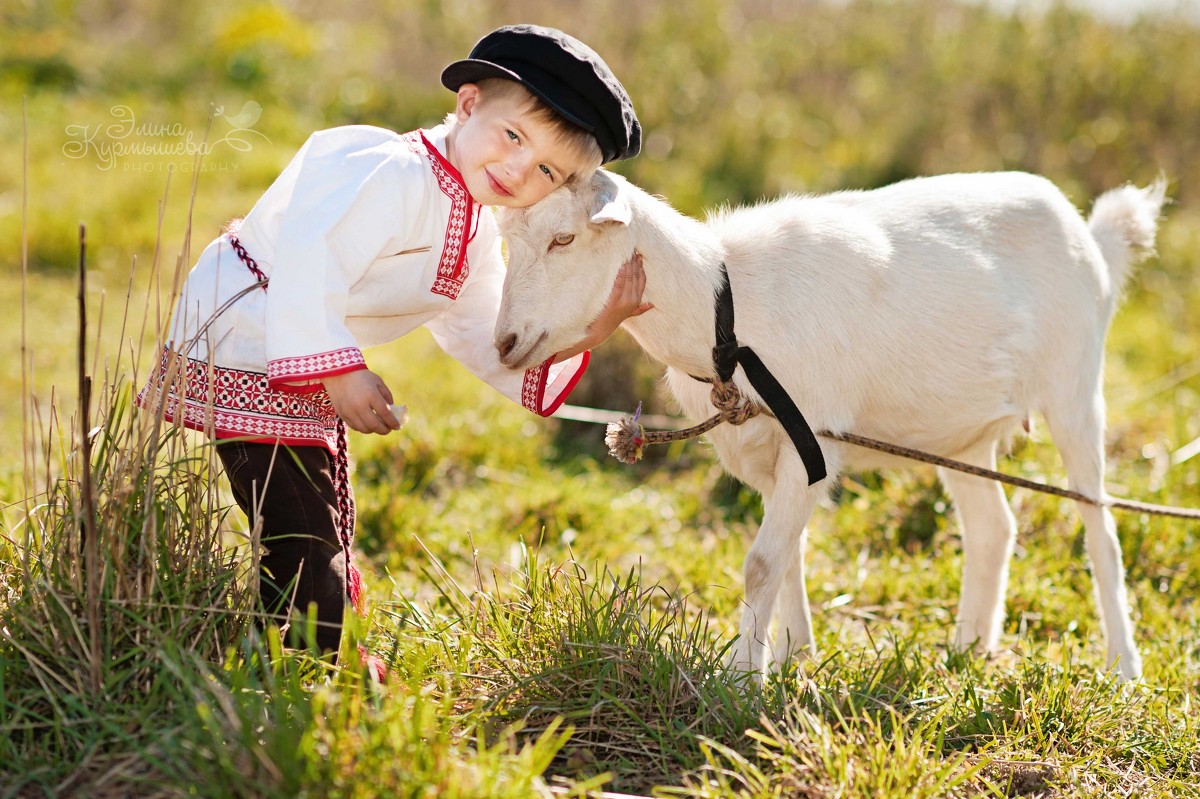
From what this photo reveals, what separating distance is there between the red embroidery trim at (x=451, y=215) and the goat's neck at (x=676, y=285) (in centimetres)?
46

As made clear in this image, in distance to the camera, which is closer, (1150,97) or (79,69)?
(1150,97)

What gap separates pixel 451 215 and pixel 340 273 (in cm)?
38

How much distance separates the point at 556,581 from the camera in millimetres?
3002

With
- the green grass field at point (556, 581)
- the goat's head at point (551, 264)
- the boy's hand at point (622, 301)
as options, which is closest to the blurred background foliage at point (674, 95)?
the green grass field at point (556, 581)

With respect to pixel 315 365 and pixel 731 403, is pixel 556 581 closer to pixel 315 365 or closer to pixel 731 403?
pixel 731 403

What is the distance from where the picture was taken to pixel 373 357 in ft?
23.5

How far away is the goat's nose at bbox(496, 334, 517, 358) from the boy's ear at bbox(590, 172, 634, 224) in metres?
0.37

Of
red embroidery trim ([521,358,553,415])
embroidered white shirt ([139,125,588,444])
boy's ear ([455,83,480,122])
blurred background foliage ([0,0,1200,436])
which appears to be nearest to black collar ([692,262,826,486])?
red embroidery trim ([521,358,553,415])

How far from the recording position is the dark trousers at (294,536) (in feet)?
9.04

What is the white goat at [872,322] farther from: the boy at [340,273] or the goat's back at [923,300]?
the boy at [340,273]

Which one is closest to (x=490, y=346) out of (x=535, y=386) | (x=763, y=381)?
(x=535, y=386)

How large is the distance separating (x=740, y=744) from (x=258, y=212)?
1.77 metres

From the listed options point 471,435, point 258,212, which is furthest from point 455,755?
point 471,435

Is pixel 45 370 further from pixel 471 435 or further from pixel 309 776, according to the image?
pixel 309 776
